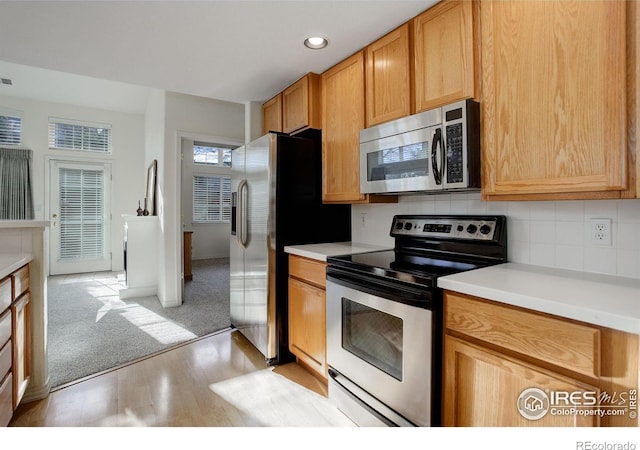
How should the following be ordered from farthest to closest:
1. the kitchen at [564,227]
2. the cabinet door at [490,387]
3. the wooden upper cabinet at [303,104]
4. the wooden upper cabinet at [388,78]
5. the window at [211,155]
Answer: the window at [211,155]
the wooden upper cabinet at [303,104]
the wooden upper cabinet at [388,78]
the kitchen at [564,227]
the cabinet door at [490,387]

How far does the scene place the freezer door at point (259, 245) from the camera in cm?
244

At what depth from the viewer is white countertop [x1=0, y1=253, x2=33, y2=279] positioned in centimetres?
147

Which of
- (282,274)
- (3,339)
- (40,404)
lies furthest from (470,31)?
(40,404)

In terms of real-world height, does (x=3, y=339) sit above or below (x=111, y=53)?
below

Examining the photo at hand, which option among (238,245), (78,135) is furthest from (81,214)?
(238,245)

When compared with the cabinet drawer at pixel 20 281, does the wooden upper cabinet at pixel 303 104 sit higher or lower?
higher

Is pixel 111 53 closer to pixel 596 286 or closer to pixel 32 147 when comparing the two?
pixel 596 286

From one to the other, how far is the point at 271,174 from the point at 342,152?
54 centimetres

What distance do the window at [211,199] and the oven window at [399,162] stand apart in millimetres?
5899

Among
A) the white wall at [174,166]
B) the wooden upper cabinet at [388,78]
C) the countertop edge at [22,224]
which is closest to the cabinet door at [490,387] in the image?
the wooden upper cabinet at [388,78]

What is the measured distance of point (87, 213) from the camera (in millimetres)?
6012

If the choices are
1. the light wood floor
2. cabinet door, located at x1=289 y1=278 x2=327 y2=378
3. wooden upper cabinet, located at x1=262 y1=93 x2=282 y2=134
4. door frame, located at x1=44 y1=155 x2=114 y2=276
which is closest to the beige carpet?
the light wood floor

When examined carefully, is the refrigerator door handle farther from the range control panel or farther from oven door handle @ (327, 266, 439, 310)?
the range control panel

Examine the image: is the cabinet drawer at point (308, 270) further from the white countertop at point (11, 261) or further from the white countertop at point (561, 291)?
the white countertop at point (11, 261)
